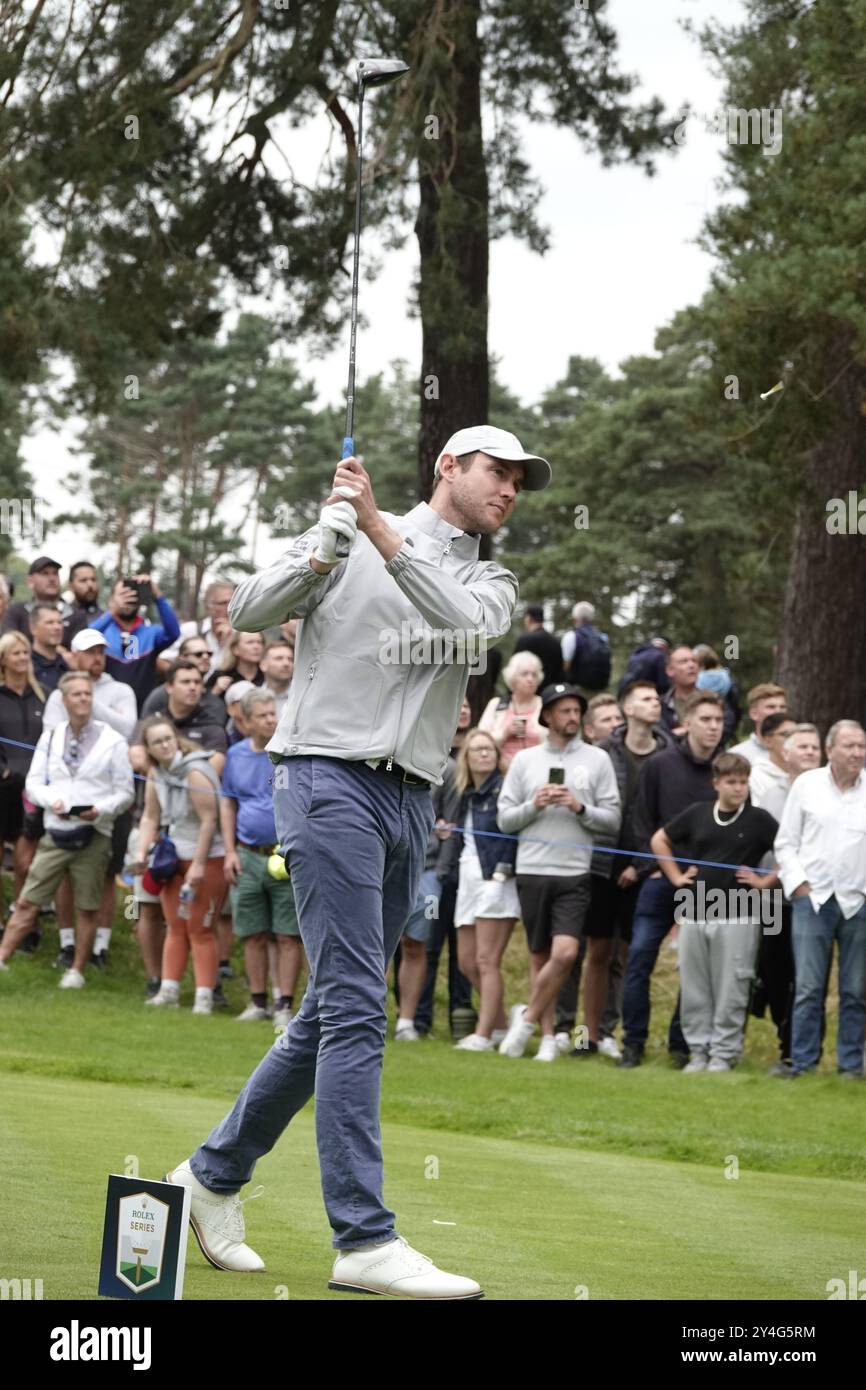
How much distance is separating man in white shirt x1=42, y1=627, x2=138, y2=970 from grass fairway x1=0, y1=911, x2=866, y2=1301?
0.42 metres

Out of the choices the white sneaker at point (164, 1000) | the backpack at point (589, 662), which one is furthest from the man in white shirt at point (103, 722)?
the backpack at point (589, 662)

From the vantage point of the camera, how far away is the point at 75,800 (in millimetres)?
14750

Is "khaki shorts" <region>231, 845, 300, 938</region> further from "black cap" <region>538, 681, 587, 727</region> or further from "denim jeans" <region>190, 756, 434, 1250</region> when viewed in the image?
"denim jeans" <region>190, 756, 434, 1250</region>

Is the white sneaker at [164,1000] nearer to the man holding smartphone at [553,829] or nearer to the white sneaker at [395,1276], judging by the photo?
the man holding smartphone at [553,829]

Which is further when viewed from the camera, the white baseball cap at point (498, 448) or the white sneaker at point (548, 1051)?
the white sneaker at point (548, 1051)

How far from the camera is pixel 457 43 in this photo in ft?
58.0

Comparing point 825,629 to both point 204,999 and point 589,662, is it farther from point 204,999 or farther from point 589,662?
point 204,999

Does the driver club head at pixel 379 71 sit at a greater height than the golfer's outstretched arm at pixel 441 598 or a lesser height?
greater

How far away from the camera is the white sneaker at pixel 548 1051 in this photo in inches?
526

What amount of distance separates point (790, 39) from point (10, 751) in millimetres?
10824

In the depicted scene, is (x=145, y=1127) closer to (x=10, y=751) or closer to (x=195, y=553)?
(x=10, y=751)

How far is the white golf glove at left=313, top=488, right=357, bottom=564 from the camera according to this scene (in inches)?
201

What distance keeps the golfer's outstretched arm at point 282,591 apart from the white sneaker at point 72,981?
1001 cm


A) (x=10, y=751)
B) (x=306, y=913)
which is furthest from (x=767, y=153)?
(x=306, y=913)
